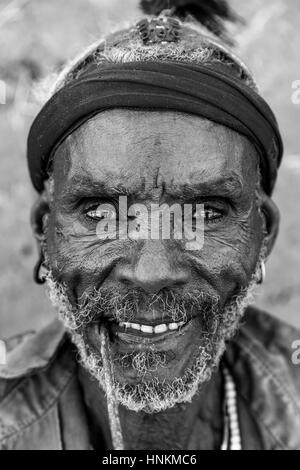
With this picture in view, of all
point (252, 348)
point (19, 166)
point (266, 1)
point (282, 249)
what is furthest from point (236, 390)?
point (266, 1)

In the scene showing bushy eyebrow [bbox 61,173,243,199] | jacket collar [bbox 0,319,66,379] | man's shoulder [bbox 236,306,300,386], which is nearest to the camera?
bushy eyebrow [bbox 61,173,243,199]

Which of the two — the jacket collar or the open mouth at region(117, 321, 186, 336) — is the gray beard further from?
the jacket collar

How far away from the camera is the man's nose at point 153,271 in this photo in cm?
250

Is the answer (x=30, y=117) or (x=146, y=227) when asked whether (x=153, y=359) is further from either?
(x=30, y=117)

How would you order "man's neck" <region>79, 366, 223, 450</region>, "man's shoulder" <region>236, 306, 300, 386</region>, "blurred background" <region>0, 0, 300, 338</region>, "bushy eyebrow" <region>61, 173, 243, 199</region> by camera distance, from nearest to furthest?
"bushy eyebrow" <region>61, 173, 243, 199</region> < "man's neck" <region>79, 366, 223, 450</region> < "man's shoulder" <region>236, 306, 300, 386</region> < "blurred background" <region>0, 0, 300, 338</region>

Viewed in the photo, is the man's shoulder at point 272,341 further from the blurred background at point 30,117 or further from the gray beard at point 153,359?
the blurred background at point 30,117

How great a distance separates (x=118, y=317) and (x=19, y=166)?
255 cm

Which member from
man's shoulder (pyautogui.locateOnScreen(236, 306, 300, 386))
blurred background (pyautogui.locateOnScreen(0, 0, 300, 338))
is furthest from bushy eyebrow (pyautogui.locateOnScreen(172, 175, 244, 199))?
blurred background (pyautogui.locateOnScreen(0, 0, 300, 338))

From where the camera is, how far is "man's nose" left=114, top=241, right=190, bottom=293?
250cm

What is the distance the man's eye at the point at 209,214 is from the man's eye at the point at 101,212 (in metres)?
0.32

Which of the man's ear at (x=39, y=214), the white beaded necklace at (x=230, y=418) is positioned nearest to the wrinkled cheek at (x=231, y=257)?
the white beaded necklace at (x=230, y=418)

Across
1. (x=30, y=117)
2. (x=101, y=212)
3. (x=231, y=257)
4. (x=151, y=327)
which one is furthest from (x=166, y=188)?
(x=30, y=117)

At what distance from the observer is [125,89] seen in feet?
8.63

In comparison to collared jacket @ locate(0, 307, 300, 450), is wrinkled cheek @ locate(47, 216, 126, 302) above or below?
above
